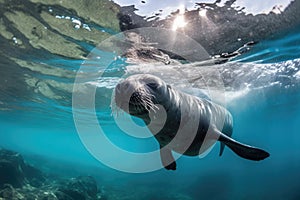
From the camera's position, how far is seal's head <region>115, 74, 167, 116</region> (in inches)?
148

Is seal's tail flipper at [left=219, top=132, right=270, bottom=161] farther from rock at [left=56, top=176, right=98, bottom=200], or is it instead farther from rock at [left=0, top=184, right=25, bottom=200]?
rock at [left=56, top=176, right=98, bottom=200]

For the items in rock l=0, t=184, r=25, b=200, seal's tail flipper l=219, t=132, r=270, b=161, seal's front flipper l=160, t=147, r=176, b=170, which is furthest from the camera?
rock l=0, t=184, r=25, b=200

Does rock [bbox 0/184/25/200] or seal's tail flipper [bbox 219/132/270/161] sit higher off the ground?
seal's tail flipper [bbox 219/132/270/161]

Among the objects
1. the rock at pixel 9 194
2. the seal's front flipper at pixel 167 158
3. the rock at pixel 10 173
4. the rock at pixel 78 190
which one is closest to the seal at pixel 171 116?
the seal's front flipper at pixel 167 158

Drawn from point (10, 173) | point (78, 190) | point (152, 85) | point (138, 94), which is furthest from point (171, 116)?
point (10, 173)

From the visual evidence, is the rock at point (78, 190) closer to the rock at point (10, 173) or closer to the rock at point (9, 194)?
the rock at point (9, 194)

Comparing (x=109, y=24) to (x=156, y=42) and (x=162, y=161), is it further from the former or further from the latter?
(x=162, y=161)

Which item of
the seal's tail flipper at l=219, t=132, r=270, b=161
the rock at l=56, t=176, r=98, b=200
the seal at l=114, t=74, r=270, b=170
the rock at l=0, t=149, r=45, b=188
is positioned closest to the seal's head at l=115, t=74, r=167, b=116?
the seal at l=114, t=74, r=270, b=170

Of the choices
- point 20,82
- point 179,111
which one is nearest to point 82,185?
point 20,82

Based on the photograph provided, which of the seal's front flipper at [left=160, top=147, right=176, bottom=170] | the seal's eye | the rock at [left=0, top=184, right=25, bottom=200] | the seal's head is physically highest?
the seal's eye

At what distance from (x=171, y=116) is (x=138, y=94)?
4.27ft

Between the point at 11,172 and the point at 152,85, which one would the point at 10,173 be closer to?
the point at 11,172

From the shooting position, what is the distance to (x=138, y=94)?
385 cm

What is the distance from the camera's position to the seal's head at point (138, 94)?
3760 millimetres
